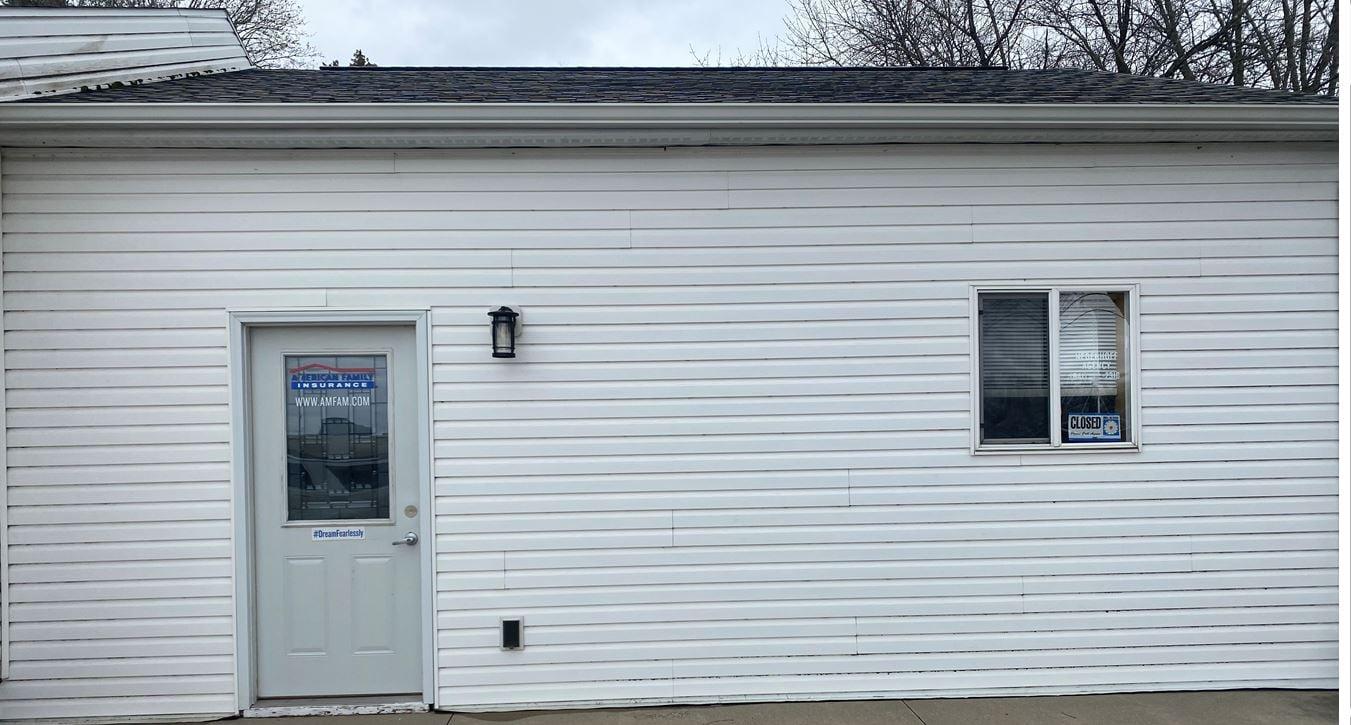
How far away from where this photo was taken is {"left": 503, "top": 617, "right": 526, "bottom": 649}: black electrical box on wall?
13.3ft

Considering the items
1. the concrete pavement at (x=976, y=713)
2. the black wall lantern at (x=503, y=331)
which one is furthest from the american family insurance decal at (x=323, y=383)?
the concrete pavement at (x=976, y=713)

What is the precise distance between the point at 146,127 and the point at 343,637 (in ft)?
8.29

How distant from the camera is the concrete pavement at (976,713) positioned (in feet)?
12.8

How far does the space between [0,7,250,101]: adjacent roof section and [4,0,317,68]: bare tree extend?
8.84m

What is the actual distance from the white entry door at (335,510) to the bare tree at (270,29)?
1156cm

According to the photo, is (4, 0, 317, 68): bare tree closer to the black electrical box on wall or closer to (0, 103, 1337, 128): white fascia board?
(0, 103, 1337, 128): white fascia board

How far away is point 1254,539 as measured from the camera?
13.8 feet

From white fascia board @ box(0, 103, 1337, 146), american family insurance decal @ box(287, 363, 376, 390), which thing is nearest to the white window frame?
white fascia board @ box(0, 103, 1337, 146)

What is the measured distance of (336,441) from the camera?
409cm

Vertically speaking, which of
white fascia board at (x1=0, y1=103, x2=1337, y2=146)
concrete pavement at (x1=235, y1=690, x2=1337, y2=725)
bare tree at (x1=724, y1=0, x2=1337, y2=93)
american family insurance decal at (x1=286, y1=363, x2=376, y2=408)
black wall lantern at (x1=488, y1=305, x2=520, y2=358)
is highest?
bare tree at (x1=724, y1=0, x2=1337, y2=93)

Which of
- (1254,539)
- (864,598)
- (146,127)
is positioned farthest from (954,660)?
(146,127)

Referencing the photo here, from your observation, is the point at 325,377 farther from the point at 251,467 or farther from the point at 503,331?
the point at 503,331

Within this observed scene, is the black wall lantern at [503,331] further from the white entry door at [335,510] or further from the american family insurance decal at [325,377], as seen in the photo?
the american family insurance decal at [325,377]

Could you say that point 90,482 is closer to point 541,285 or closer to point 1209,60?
point 541,285
